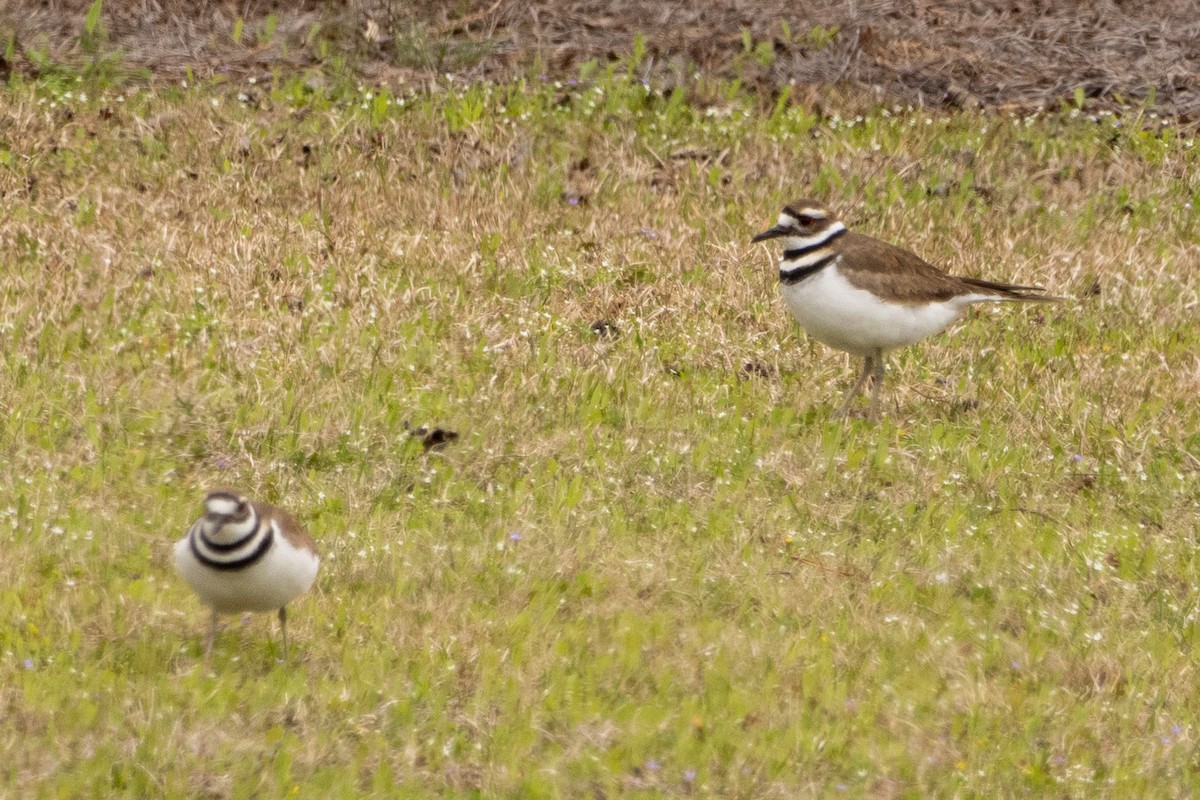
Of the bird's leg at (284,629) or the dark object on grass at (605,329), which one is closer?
the bird's leg at (284,629)

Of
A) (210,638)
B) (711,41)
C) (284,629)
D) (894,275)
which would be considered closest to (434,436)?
(284,629)

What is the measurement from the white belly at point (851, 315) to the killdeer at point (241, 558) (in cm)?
391

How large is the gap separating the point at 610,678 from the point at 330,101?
329 inches

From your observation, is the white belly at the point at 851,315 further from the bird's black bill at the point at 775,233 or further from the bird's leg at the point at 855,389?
the bird's black bill at the point at 775,233

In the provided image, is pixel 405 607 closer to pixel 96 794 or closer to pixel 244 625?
pixel 244 625

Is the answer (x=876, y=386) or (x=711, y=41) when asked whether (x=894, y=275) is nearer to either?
(x=876, y=386)

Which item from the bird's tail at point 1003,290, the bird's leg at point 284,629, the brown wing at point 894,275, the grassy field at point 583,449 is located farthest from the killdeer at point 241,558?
the bird's tail at point 1003,290

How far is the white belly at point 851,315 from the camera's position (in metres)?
9.21

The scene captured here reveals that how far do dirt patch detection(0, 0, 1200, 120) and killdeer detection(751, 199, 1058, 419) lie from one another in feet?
17.3

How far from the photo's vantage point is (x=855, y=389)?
953cm

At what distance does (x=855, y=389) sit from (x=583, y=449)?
1.79 meters

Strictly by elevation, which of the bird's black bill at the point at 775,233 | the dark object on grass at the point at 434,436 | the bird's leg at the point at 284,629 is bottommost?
the dark object on grass at the point at 434,436

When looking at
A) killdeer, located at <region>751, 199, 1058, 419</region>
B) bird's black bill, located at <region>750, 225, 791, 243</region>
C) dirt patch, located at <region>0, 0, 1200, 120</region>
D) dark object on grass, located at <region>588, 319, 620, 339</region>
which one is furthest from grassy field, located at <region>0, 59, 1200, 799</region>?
bird's black bill, located at <region>750, 225, 791, 243</region>

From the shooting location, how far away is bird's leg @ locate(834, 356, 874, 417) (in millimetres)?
9391
